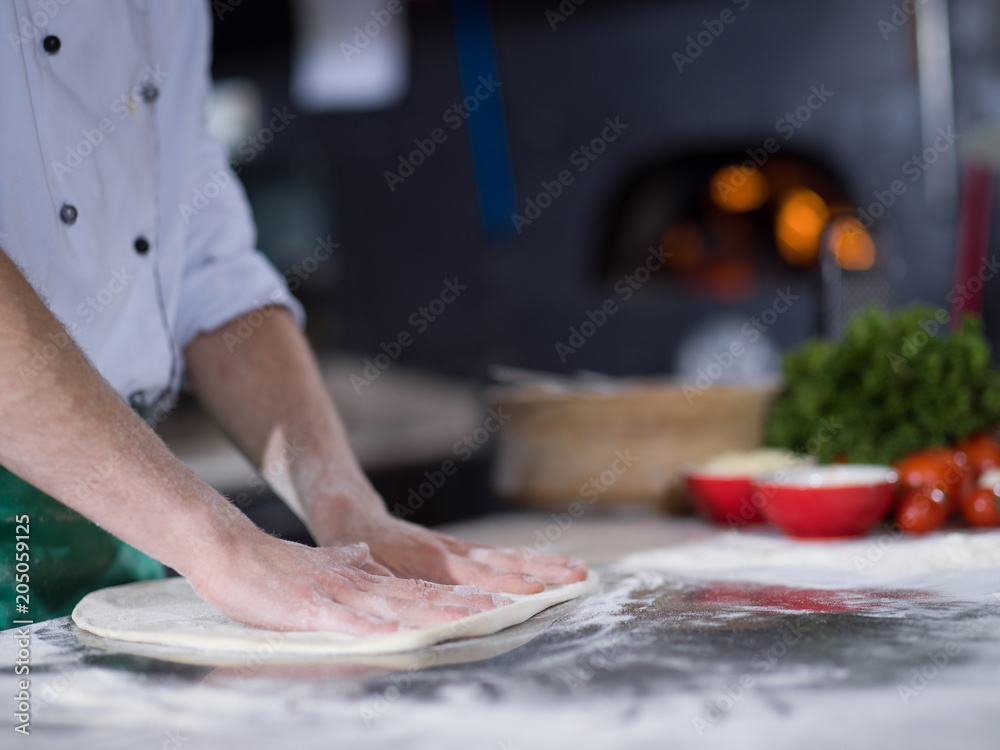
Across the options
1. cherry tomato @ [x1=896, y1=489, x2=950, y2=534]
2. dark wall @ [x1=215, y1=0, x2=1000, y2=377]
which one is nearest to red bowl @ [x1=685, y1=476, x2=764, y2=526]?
cherry tomato @ [x1=896, y1=489, x2=950, y2=534]

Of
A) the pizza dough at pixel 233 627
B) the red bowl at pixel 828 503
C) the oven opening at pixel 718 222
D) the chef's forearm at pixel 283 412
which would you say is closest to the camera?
the pizza dough at pixel 233 627

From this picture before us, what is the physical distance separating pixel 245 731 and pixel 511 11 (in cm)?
442

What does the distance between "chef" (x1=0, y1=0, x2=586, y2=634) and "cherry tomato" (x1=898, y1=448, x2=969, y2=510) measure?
55 centimetres

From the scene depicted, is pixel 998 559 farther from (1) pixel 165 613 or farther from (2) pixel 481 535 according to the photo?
(1) pixel 165 613

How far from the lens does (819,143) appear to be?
4.07 meters

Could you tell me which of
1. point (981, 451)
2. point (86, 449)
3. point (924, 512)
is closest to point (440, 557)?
point (86, 449)

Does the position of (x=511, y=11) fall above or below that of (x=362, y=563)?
above

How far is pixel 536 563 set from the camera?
0.92 m

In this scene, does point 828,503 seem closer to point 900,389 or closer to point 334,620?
point 900,389

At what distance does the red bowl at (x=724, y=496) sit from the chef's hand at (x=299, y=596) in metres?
0.61

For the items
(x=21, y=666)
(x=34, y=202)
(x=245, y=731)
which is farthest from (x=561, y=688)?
(x=34, y=202)

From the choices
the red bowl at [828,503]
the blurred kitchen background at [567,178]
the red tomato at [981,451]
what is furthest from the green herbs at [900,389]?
the blurred kitchen background at [567,178]

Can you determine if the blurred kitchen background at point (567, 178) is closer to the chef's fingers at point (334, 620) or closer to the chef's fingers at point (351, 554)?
the chef's fingers at point (351, 554)

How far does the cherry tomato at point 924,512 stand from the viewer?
1180 millimetres
